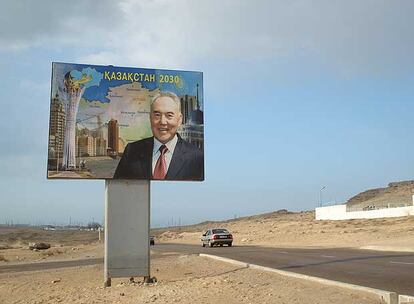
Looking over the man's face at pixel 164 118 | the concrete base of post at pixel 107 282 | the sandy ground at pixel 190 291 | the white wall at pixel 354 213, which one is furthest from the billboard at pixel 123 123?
the white wall at pixel 354 213

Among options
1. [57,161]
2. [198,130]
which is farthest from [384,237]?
[57,161]

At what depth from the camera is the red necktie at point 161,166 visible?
53.6ft

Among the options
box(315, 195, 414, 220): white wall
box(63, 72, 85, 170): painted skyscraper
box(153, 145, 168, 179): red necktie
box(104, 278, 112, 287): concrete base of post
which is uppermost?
box(63, 72, 85, 170): painted skyscraper

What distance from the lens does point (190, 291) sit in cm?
1280

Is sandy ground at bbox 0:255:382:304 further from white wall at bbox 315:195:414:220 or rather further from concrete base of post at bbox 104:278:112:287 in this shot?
white wall at bbox 315:195:414:220

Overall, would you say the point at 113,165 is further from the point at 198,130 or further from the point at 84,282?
the point at 84,282

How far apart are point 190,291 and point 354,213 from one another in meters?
57.6

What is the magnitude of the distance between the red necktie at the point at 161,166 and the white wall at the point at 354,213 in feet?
145

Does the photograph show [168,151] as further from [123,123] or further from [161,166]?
[123,123]

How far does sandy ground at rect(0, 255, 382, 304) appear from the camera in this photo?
11.4m

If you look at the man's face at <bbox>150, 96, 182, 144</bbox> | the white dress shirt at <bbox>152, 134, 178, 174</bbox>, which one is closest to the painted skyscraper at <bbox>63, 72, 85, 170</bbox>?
the man's face at <bbox>150, 96, 182, 144</bbox>

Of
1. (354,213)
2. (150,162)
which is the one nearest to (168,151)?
(150,162)

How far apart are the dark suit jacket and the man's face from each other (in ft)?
0.99

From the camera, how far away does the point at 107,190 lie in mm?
15812
